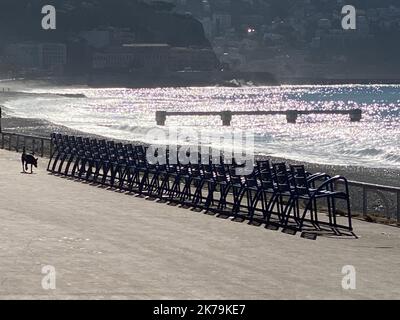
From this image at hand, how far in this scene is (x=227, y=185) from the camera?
20.7 metres

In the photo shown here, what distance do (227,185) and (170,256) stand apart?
6.14 m

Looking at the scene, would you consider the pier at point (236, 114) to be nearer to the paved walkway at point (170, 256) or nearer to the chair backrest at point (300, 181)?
the paved walkway at point (170, 256)

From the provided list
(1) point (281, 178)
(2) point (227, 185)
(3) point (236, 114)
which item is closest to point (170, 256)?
(1) point (281, 178)

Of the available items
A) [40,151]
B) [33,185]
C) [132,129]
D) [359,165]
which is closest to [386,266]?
[33,185]

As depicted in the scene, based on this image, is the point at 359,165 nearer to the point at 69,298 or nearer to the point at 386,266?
the point at 386,266

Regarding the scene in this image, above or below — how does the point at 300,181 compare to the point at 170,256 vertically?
above

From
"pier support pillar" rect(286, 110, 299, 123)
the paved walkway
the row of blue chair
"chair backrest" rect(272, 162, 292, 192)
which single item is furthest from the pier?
"chair backrest" rect(272, 162, 292, 192)

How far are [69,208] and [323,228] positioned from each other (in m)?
4.42

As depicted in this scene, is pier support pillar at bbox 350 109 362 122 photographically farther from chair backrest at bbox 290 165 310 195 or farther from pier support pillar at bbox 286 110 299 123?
chair backrest at bbox 290 165 310 195

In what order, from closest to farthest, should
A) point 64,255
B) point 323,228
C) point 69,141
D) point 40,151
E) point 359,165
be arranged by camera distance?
point 64,255
point 323,228
point 69,141
point 40,151
point 359,165

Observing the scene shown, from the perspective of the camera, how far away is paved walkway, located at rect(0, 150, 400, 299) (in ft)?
40.3

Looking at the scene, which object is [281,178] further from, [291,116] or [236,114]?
[236,114]

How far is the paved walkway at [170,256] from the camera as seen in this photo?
40.3 feet
